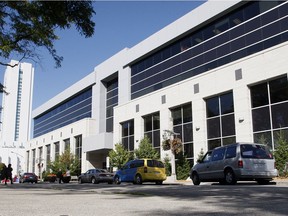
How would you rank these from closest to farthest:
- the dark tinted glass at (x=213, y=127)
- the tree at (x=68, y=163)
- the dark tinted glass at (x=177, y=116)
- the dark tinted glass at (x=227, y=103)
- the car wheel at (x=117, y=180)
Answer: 1. the car wheel at (x=117, y=180)
2. the dark tinted glass at (x=227, y=103)
3. the dark tinted glass at (x=213, y=127)
4. the dark tinted glass at (x=177, y=116)
5. the tree at (x=68, y=163)

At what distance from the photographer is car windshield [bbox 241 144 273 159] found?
15941 mm

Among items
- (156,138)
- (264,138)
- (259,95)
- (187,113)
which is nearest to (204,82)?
(187,113)

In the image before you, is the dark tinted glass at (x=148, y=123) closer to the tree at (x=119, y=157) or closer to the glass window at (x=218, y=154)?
the tree at (x=119, y=157)

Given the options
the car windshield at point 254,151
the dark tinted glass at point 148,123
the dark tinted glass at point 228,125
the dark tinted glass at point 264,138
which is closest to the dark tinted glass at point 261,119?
the dark tinted glass at point 264,138

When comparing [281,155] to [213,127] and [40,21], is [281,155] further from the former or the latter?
[40,21]

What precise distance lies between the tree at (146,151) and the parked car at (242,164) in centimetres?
1644

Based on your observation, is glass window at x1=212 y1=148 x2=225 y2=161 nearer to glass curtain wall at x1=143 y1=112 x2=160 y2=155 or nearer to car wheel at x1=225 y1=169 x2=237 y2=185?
car wheel at x1=225 y1=169 x2=237 y2=185

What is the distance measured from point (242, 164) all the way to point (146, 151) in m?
18.5

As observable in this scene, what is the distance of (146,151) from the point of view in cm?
3359

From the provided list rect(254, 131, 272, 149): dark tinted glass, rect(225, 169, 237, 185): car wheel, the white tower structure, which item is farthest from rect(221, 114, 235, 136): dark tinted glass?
the white tower structure

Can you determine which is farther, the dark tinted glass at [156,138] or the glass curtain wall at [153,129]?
the glass curtain wall at [153,129]

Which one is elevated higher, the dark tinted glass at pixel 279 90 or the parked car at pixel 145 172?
the dark tinted glass at pixel 279 90

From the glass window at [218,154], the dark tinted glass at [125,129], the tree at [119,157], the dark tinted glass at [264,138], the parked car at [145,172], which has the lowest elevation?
the parked car at [145,172]

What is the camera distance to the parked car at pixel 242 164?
1570 centimetres
